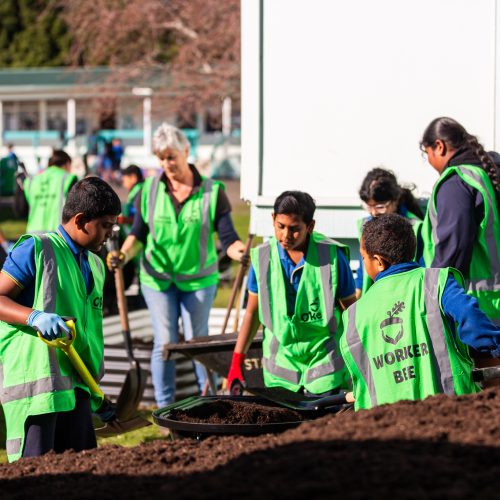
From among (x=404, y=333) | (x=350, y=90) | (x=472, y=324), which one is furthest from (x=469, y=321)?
(x=350, y=90)

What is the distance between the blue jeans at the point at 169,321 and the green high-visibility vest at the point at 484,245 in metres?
2.44

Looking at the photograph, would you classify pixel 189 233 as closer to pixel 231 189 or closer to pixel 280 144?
pixel 280 144

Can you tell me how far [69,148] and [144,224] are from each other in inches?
1433

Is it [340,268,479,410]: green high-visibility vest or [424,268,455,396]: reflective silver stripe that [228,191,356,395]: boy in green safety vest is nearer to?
[340,268,479,410]: green high-visibility vest

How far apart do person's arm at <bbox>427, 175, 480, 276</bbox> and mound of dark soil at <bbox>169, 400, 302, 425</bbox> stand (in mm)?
1252

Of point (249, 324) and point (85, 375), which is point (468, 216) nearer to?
point (249, 324)

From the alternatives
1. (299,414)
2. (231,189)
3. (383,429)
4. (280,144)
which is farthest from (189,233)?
(231,189)

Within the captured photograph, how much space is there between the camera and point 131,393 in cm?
787

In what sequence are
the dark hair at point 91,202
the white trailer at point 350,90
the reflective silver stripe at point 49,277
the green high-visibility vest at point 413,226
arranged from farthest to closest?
the white trailer at point 350,90, the green high-visibility vest at point 413,226, the dark hair at point 91,202, the reflective silver stripe at point 49,277

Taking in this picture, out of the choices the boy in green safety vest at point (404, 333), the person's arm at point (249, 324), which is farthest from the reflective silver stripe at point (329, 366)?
the boy in green safety vest at point (404, 333)

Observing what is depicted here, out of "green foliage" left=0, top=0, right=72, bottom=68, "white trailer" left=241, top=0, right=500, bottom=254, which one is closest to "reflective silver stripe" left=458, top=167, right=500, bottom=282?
"white trailer" left=241, top=0, right=500, bottom=254

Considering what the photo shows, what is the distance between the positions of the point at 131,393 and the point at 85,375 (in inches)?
114

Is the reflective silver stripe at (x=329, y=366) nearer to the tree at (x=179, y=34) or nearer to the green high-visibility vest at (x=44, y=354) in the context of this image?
the green high-visibility vest at (x=44, y=354)

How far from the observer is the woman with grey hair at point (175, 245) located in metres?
8.10
